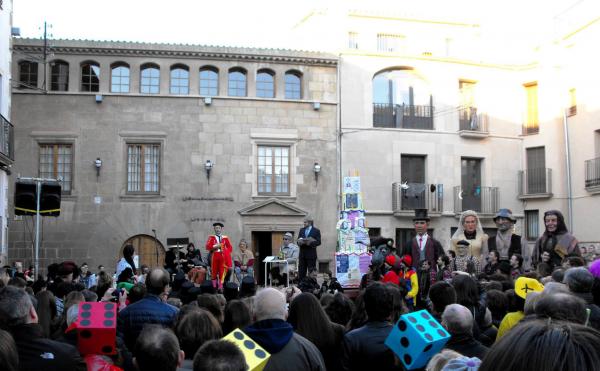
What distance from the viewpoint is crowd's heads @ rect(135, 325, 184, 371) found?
3818 millimetres

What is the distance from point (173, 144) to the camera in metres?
26.5

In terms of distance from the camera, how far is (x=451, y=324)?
501 centimetres

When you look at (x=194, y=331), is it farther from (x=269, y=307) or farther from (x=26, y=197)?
(x=26, y=197)

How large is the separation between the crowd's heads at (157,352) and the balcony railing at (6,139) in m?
14.8

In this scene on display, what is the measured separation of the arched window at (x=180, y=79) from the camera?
26953 millimetres

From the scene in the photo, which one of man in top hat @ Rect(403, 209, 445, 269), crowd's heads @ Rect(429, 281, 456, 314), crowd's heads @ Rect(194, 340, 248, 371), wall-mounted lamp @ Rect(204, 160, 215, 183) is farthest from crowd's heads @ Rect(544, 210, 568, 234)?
wall-mounted lamp @ Rect(204, 160, 215, 183)

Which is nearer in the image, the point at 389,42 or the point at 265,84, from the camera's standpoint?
the point at 265,84

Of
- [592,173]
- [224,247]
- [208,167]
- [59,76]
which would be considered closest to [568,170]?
[592,173]

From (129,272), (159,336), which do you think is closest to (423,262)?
(129,272)

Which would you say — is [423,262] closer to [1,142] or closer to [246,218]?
[1,142]

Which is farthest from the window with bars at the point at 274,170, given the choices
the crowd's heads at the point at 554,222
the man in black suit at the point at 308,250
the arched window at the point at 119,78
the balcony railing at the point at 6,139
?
the crowd's heads at the point at 554,222

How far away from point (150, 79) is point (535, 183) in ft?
57.4

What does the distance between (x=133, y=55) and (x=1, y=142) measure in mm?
9951

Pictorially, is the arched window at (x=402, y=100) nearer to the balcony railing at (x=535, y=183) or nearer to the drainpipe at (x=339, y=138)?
the drainpipe at (x=339, y=138)
